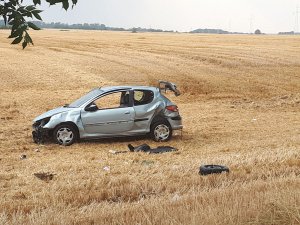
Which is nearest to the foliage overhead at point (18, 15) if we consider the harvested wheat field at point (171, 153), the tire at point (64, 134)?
the harvested wheat field at point (171, 153)

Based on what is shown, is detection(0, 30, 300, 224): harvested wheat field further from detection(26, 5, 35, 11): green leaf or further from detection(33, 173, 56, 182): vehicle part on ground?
detection(26, 5, 35, 11): green leaf

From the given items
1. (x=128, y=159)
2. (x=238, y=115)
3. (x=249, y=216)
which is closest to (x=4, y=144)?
(x=128, y=159)

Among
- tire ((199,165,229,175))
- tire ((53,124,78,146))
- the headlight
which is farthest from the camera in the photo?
the headlight

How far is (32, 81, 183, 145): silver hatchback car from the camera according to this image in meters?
14.5

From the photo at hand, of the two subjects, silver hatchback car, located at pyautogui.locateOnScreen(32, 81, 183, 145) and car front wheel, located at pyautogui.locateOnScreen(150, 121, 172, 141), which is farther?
car front wheel, located at pyautogui.locateOnScreen(150, 121, 172, 141)

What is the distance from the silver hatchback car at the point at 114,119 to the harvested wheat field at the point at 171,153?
0.34 metres

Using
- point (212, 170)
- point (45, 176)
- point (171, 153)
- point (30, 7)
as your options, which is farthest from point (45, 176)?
point (30, 7)

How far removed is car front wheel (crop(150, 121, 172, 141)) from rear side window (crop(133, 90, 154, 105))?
69 cm

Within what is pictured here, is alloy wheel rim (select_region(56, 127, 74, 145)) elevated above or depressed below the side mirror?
below

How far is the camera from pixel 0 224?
4.81 m

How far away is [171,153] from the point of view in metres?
12.9

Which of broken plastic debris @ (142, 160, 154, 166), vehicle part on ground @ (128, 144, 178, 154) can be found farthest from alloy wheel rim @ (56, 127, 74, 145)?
broken plastic debris @ (142, 160, 154, 166)

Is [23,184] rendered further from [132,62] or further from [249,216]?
[132,62]

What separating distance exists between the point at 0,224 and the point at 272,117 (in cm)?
1615
